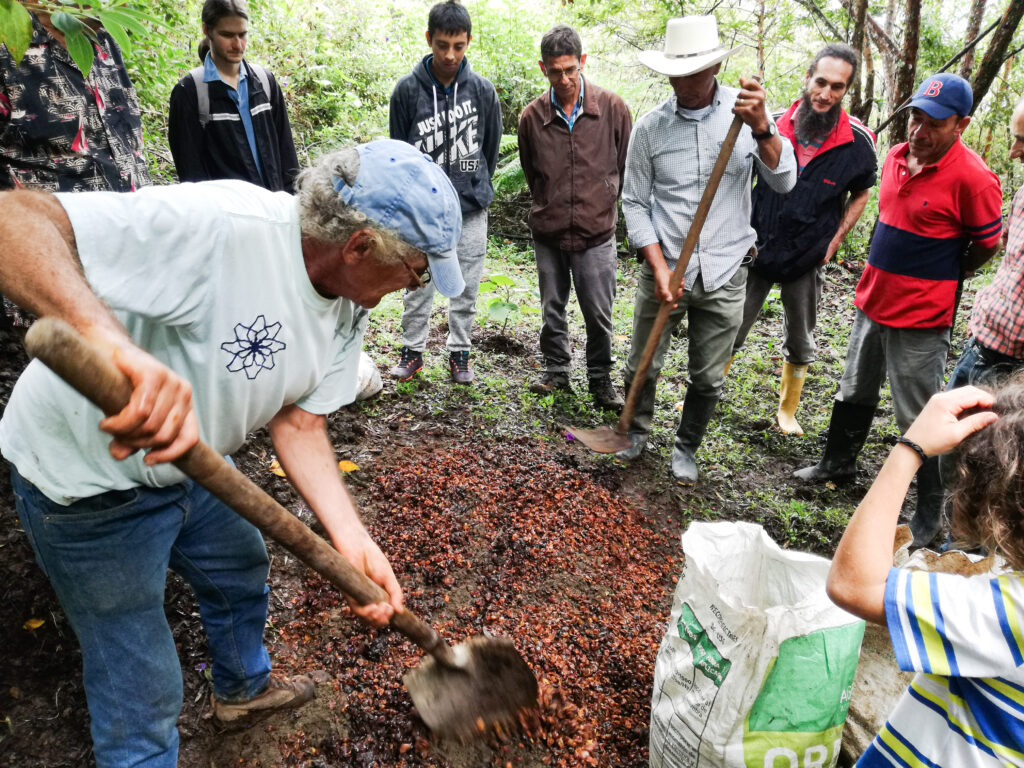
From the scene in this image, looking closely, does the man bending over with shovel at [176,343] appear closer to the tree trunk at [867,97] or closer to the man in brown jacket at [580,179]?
the man in brown jacket at [580,179]

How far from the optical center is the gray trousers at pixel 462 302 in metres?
4.38

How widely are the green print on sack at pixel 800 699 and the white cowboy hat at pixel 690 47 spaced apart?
102 inches

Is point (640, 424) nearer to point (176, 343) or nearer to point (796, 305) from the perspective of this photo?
point (796, 305)

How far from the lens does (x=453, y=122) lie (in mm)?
4262

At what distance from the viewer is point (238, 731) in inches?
83.0

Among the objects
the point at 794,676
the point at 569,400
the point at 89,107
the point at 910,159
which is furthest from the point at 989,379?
the point at 89,107

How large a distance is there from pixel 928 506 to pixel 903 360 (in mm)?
773

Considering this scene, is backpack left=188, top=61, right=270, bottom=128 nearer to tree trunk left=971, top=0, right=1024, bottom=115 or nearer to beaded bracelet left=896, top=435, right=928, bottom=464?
beaded bracelet left=896, top=435, right=928, bottom=464

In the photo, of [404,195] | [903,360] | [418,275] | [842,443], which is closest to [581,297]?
[842,443]

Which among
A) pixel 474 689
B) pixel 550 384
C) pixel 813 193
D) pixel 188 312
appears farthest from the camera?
pixel 550 384

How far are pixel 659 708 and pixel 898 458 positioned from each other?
108cm

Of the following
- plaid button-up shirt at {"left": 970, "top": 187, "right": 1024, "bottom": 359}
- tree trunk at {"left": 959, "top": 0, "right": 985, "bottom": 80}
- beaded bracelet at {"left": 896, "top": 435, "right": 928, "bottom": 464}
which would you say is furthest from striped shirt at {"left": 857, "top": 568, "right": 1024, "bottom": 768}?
tree trunk at {"left": 959, "top": 0, "right": 985, "bottom": 80}

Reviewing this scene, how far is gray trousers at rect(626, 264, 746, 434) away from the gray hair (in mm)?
2363

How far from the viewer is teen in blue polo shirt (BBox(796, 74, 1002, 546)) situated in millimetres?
2961
